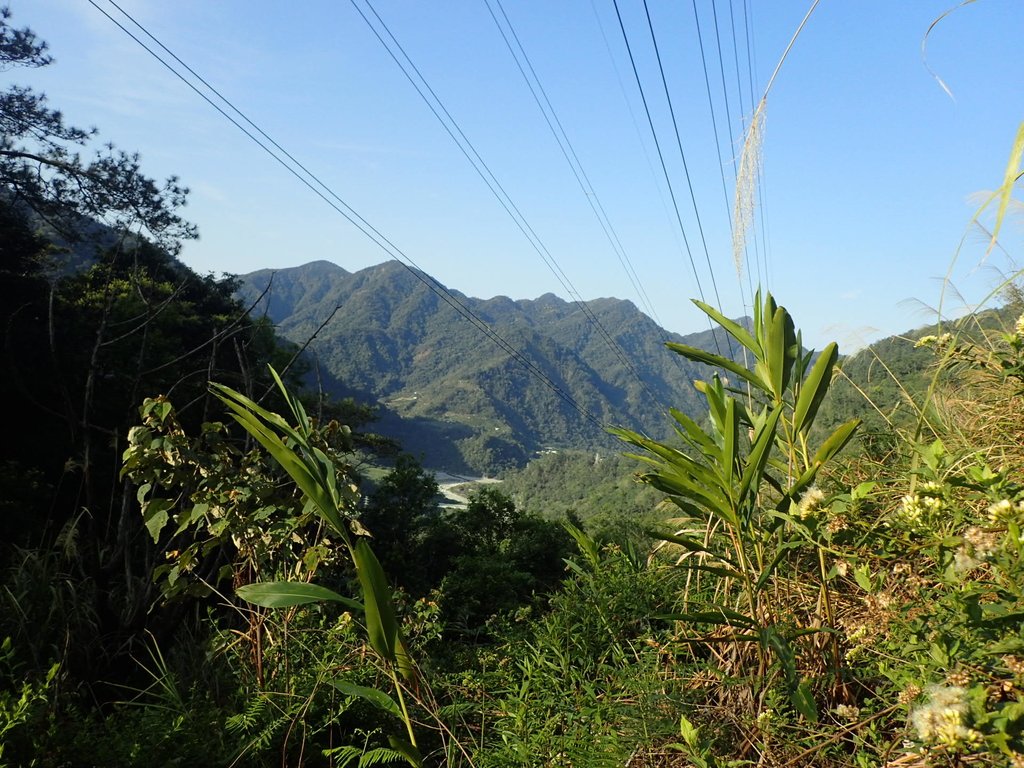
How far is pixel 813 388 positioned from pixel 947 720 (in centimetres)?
79

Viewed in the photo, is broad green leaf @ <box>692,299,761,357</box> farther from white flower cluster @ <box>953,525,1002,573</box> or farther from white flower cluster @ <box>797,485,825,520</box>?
white flower cluster @ <box>953,525,1002,573</box>

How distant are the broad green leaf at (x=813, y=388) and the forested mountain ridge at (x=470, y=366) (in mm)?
59437

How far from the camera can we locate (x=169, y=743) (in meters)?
1.57

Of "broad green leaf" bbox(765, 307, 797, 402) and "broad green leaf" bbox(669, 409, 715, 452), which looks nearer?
"broad green leaf" bbox(669, 409, 715, 452)

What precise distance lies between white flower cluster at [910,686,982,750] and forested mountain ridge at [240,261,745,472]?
197ft

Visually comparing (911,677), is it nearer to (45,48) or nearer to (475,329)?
(45,48)

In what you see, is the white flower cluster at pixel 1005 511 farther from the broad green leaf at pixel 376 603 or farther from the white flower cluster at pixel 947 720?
the broad green leaf at pixel 376 603

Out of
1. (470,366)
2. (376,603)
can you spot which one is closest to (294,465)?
(376,603)

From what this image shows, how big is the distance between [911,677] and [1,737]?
1696mm

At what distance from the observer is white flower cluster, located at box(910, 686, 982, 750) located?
75 centimetres

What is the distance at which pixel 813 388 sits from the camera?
4.78 ft

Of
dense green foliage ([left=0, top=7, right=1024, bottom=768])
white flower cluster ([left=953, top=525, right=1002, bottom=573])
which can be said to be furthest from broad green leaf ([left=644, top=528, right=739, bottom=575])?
white flower cluster ([left=953, top=525, right=1002, bottom=573])

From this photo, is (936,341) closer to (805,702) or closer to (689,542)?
(689,542)

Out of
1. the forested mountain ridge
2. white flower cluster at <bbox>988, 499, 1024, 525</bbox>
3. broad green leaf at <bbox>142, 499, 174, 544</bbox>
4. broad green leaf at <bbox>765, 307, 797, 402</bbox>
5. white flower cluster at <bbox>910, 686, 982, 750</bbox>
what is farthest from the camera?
the forested mountain ridge
